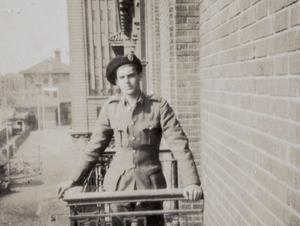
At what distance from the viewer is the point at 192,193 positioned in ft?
7.05

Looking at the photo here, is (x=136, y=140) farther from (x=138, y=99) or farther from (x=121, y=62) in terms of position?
(x=121, y=62)

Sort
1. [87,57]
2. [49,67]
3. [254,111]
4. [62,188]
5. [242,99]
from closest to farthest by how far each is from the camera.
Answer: [254,111] < [242,99] < [62,188] < [87,57] < [49,67]

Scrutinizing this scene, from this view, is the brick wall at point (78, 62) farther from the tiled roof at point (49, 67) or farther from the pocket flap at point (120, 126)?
the tiled roof at point (49, 67)

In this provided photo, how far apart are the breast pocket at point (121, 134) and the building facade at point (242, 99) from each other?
81cm

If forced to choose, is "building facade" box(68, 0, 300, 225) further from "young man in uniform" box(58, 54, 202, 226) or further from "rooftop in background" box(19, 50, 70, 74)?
"rooftop in background" box(19, 50, 70, 74)

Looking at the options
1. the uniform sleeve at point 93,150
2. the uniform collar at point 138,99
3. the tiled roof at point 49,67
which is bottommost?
the uniform sleeve at point 93,150

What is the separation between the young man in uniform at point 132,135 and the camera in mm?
2543

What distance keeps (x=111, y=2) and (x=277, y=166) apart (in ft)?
45.3

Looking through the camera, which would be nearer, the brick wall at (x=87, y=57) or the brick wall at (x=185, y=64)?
the brick wall at (x=185, y=64)

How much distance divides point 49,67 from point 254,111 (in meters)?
54.1

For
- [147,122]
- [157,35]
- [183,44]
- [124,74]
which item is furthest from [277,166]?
[157,35]

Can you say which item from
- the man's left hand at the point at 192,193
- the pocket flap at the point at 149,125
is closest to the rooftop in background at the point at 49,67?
the pocket flap at the point at 149,125

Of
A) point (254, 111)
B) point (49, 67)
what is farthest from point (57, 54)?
point (254, 111)

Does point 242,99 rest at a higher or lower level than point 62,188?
higher
